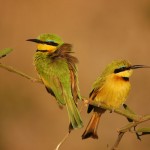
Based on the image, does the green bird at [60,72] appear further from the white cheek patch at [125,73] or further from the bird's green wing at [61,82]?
the white cheek patch at [125,73]

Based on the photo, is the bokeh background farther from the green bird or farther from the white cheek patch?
the green bird

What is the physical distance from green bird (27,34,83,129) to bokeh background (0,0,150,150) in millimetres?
2308

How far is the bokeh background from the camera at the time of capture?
171 inches

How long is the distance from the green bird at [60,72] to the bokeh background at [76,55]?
90.8 inches

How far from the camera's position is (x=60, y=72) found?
1777 millimetres

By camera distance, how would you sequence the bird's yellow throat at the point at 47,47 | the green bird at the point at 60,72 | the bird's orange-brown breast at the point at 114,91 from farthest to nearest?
the bird's orange-brown breast at the point at 114,91 < the bird's yellow throat at the point at 47,47 < the green bird at the point at 60,72

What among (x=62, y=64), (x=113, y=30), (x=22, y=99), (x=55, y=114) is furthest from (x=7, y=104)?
(x=62, y=64)

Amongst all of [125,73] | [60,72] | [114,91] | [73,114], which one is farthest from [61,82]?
[114,91]

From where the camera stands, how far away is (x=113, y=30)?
5203mm

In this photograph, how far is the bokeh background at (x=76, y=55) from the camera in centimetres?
434

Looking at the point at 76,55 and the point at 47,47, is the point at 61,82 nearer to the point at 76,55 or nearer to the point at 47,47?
the point at 47,47

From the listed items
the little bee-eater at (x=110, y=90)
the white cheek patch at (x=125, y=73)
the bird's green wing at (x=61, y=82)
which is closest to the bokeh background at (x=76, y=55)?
the little bee-eater at (x=110, y=90)

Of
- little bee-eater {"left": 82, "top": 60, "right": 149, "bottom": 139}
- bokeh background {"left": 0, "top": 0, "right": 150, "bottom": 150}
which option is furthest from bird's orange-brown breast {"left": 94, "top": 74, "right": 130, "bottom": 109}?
bokeh background {"left": 0, "top": 0, "right": 150, "bottom": 150}

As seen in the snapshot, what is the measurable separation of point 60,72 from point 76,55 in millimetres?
2996
